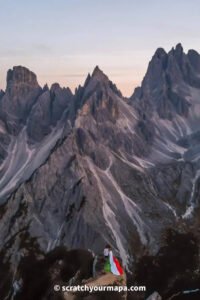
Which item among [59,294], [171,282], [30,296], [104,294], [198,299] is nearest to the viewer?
[104,294]

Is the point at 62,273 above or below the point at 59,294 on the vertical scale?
below

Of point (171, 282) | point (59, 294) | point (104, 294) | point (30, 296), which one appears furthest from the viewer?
point (171, 282)

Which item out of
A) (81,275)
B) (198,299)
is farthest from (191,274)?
(81,275)

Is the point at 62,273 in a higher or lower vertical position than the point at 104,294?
lower

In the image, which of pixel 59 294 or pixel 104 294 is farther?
pixel 59 294

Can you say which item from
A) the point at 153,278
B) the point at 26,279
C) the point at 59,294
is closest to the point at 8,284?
the point at 26,279

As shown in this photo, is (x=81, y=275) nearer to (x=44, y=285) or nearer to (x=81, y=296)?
(x=44, y=285)

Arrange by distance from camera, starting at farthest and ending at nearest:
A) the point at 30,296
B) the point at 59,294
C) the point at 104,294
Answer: the point at 30,296 < the point at 59,294 < the point at 104,294

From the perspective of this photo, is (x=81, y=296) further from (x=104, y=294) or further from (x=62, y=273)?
(x=62, y=273)

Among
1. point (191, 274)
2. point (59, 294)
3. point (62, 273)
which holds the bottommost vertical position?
point (191, 274)
